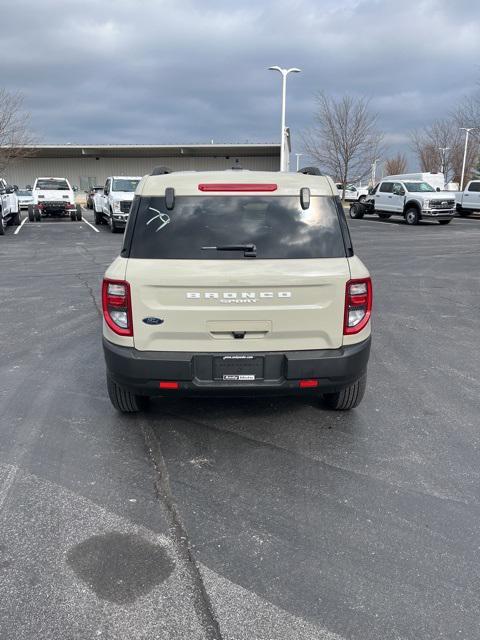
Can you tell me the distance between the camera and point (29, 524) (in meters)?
3.07

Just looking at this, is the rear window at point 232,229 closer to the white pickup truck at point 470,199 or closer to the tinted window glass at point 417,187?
the tinted window glass at point 417,187

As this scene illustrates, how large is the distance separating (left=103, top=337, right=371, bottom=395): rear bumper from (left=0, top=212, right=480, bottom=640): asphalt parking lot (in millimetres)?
481

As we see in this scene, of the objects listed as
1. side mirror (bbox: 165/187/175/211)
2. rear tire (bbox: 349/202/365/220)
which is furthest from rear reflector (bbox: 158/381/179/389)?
rear tire (bbox: 349/202/365/220)

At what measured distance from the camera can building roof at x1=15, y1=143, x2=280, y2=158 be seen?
55.8 meters

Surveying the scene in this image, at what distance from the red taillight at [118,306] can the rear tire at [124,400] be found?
574 millimetres

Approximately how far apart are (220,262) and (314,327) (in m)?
0.77

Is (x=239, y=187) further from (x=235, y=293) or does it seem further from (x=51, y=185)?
(x=51, y=185)

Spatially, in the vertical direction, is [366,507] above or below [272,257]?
below

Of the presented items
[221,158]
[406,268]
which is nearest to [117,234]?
[406,268]

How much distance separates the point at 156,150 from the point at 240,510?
58.9 metres

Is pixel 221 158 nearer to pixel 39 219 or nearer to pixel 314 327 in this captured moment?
pixel 39 219

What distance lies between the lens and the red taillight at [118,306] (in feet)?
12.2

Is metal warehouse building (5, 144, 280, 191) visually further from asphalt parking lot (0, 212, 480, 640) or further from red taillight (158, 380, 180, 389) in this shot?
red taillight (158, 380, 180, 389)

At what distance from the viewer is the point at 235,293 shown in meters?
3.66
